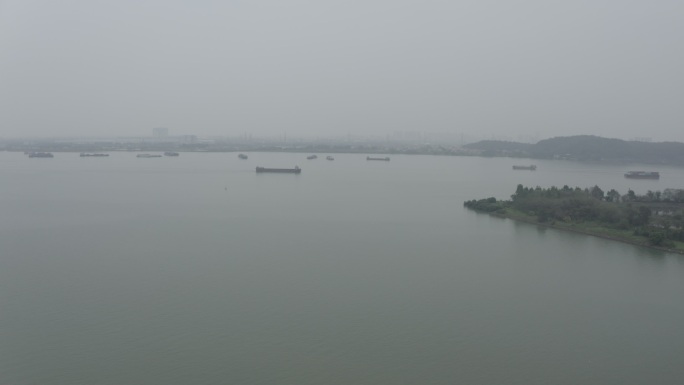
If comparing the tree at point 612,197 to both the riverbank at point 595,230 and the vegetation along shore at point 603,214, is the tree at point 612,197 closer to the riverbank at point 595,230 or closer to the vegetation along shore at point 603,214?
the vegetation along shore at point 603,214

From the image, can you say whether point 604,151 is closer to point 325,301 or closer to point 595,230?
point 595,230

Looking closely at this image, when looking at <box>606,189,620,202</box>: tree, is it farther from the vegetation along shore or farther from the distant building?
the distant building

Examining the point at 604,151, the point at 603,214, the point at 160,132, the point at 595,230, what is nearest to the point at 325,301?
the point at 595,230

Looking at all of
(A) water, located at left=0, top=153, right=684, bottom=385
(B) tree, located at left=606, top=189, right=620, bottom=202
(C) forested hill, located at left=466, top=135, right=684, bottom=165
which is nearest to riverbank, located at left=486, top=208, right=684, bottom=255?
(A) water, located at left=0, top=153, right=684, bottom=385

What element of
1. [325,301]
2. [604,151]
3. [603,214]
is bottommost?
[325,301]

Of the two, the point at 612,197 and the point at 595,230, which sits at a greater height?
the point at 612,197

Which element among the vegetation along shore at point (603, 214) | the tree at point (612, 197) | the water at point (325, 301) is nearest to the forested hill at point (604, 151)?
the vegetation along shore at point (603, 214)
